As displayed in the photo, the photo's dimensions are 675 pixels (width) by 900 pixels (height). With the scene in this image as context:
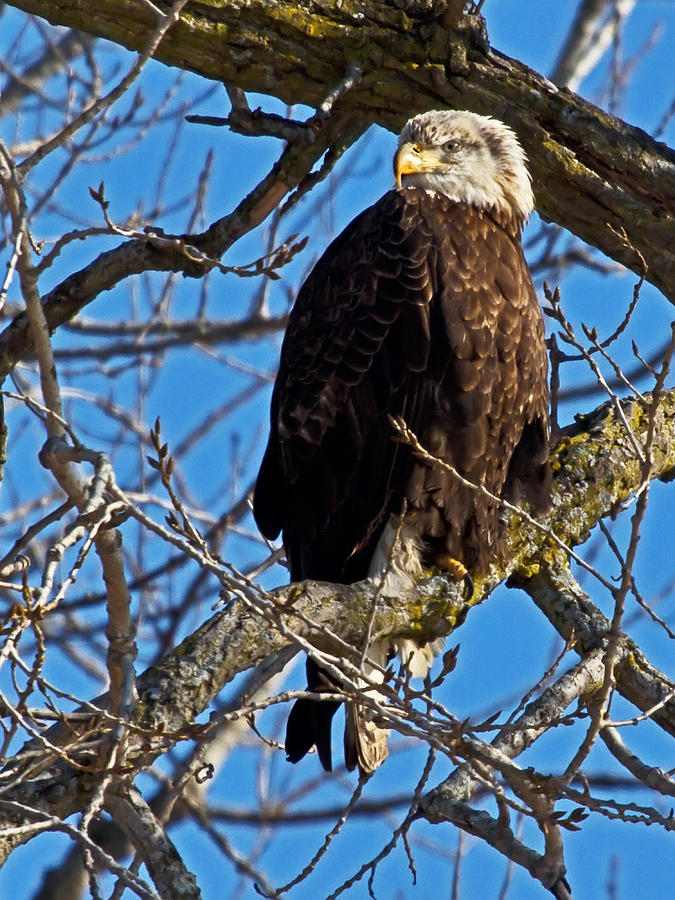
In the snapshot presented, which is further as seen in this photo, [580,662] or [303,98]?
[303,98]

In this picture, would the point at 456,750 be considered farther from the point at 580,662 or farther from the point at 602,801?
the point at 580,662

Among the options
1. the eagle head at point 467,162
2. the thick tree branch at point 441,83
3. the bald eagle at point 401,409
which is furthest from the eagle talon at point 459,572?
the eagle head at point 467,162

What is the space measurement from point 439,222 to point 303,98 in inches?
24.5

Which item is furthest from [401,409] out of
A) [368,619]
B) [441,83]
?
[441,83]

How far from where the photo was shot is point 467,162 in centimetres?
490

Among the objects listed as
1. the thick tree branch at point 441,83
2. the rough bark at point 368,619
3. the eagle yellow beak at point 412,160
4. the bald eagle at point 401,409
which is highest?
the eagle yellow beak at point 412,160

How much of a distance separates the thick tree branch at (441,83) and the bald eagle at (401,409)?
37cm

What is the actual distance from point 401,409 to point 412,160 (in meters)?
1.12

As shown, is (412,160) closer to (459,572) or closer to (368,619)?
(459,572)

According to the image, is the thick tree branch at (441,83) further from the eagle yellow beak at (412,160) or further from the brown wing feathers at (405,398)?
the eagle yellow beak at (412,160)

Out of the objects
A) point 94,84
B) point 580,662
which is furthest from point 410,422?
point 94,84

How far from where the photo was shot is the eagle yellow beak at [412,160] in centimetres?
481

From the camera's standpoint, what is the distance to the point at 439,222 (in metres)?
4.39

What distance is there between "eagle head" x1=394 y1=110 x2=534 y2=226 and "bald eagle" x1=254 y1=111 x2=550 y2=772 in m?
0.28
